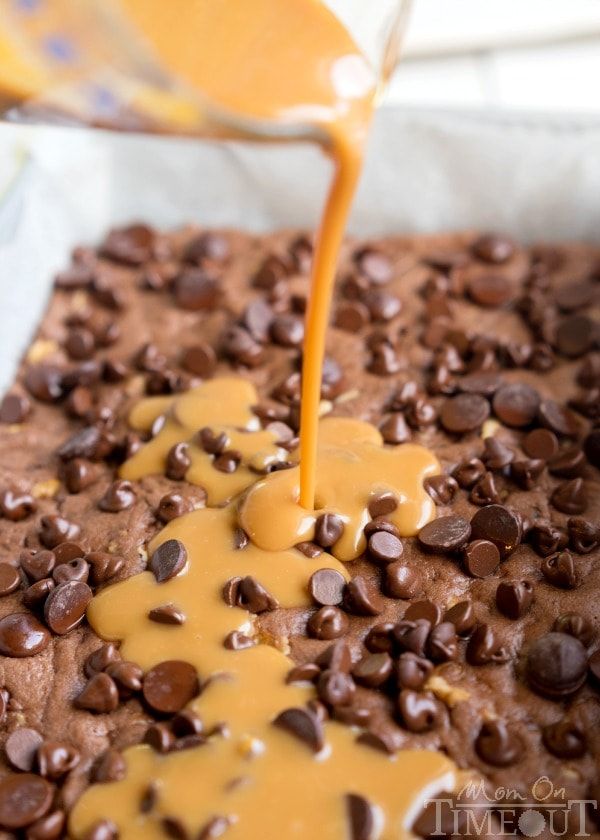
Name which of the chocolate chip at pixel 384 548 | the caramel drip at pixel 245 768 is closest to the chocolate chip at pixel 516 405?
the chocolate chip at pixel 384 548

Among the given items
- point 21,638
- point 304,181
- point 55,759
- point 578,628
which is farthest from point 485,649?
point 304,181

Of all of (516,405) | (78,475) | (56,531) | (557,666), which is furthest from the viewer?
(516,405)

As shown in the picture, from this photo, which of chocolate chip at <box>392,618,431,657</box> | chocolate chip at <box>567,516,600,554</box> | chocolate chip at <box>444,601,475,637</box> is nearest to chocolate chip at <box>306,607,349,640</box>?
chocolate chip at <box>392,618,431,657</box>

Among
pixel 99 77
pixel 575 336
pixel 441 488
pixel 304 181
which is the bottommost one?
pixel 575 336

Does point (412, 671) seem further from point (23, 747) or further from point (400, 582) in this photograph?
point (23, 747)

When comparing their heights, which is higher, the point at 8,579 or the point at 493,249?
the point at 8,579

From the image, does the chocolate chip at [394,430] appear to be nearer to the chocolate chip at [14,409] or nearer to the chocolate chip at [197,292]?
the chocolate chip at [197,292]
